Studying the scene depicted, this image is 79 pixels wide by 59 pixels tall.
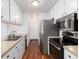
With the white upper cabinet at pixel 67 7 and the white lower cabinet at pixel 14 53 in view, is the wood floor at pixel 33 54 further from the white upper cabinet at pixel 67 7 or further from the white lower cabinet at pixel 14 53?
the white upper cabinet at pixel 67 7

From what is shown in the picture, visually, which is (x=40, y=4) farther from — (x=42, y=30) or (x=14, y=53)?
(x=14, y=53)

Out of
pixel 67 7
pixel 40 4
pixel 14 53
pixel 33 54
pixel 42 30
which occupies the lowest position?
pixel 33 54

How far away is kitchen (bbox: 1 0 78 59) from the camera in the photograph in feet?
8.17

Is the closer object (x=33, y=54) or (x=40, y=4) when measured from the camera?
(x=33, y=54)

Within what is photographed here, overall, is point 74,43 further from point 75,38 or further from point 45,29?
point 45,29

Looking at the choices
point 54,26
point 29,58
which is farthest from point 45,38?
point 29,58

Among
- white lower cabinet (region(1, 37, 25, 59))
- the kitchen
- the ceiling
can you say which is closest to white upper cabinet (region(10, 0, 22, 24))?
the kitchen

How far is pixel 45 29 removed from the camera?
5.47 metres

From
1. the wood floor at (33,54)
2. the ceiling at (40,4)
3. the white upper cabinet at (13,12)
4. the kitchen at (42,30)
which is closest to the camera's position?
the kitchen at (42,30)

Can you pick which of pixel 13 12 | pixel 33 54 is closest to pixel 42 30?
pixel 33 54

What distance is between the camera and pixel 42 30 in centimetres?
578

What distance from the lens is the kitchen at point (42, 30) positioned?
2.49 metres

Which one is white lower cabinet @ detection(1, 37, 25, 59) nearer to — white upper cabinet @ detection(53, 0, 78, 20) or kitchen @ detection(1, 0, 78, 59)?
kitchen @ detection(1, 0, 78, 59)

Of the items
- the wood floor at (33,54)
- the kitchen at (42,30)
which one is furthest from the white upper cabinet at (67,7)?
the wood floor at (33,54)
